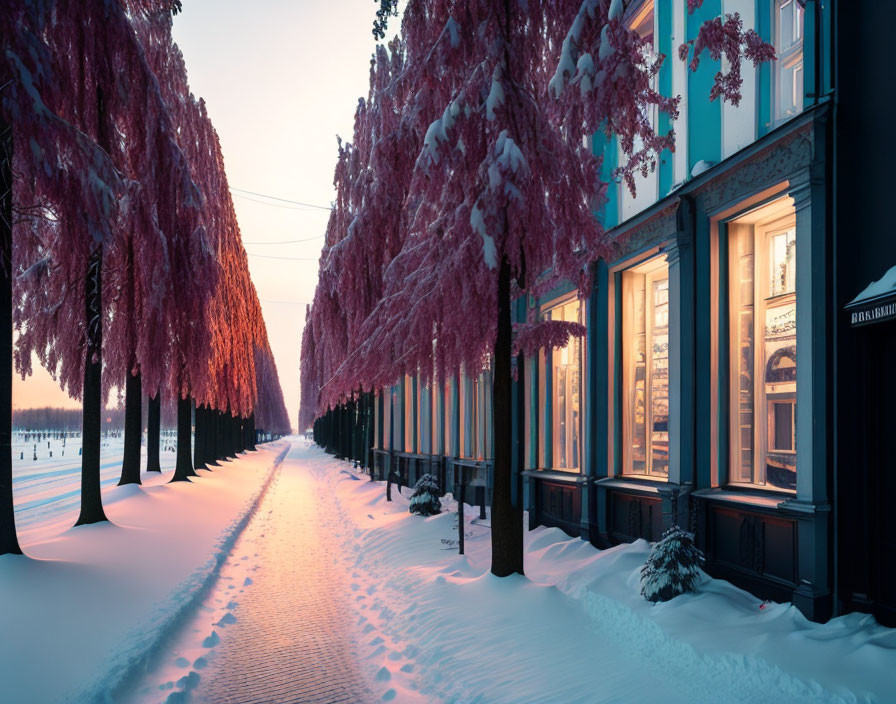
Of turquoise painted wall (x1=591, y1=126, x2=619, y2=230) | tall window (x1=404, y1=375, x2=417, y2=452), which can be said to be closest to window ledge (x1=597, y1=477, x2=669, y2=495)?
turquoise painted wall (x1=591, y1=126, x2=619, y2=230)

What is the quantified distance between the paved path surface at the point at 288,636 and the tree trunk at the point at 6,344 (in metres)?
2.91

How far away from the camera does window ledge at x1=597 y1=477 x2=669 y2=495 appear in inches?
347

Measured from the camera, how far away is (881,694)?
4316 mm

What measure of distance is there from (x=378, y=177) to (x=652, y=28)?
551 cm

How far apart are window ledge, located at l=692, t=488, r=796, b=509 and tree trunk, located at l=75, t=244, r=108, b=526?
30.5 ft

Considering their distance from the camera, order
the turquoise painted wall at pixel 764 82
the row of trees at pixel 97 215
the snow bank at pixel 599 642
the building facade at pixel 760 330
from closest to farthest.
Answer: the snow bank at pixel 599 642 → the building facade at pixel 760 330 → the row of trees at pixel 97 215 → the turquoise painted wall at pixel 764 82

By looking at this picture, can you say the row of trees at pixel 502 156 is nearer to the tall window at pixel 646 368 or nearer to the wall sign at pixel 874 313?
the tall window at pixel 646 368

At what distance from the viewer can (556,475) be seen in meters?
11.9

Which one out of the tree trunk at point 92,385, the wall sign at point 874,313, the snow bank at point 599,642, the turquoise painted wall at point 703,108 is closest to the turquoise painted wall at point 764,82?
the turquoise painted wall at point 703,108

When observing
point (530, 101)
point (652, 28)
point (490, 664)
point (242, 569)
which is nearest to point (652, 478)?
point (490, 664)

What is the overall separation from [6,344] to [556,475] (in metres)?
8.96

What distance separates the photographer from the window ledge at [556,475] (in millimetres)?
10889

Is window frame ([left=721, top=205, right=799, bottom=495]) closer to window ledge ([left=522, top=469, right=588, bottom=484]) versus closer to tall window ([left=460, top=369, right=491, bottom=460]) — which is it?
window ledge ([left=522, top=469, right=588, bottom=484])

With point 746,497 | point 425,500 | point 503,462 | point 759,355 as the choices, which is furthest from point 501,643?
point 425,500
